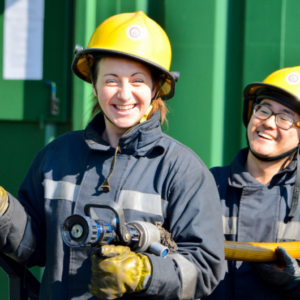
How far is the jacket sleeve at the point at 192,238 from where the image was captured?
4.51 feet

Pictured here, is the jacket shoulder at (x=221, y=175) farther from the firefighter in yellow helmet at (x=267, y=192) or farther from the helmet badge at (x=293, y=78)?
the helmet badge at (x=293, y=78)

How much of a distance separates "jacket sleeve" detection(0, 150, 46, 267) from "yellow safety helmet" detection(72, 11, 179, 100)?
48cm

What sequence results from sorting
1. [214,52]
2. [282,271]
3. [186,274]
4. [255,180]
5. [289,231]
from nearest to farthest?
[186,274], [282,271], [289,231], [255,180], [214,52]

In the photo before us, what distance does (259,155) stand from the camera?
2049 millimetres


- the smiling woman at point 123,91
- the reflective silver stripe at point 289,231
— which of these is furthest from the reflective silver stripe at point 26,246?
the reflective silver stripe at point 289,231

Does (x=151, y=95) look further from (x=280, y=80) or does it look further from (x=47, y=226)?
(x=280, y=80)

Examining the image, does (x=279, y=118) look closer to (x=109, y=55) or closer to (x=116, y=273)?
(x=109, y=55)

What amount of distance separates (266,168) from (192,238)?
0.77 metres

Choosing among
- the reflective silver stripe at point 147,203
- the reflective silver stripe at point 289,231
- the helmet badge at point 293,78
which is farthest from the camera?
the helmet badge at point 293,78

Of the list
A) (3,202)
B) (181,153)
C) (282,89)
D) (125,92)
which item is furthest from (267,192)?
(3,202)

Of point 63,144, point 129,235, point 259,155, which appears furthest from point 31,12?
point 129,235

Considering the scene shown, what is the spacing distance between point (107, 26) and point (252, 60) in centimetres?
104

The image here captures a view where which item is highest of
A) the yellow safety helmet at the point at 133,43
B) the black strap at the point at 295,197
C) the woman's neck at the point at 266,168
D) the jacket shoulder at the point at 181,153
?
the yellow safety helmet at the point at 133,43

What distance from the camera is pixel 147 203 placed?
151cm
